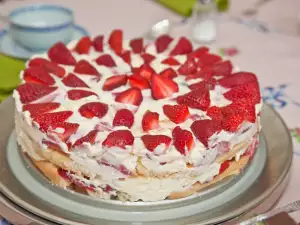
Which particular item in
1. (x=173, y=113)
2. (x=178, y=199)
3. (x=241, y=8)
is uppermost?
(x=173, y=113)

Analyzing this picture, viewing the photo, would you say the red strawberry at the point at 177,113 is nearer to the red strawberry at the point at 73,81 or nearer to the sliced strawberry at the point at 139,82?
the sliced strawberry at the point at 139,82

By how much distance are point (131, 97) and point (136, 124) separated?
3.8 inches

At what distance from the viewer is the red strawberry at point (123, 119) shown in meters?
1.20

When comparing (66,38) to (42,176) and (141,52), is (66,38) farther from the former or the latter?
(42,176)

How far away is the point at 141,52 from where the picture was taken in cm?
155

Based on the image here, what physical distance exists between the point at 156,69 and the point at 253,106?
301 mm

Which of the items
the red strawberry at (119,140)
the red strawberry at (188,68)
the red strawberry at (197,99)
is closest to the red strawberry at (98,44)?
the red strawberry at (188,68)

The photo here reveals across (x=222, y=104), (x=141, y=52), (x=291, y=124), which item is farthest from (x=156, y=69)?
(x=291, y=124)

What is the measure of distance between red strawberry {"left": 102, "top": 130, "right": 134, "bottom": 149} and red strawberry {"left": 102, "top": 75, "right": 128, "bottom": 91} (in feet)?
0.74

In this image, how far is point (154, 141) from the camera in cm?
112

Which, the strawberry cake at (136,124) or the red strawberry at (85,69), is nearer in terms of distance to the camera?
the strawberry cake at (136,124)

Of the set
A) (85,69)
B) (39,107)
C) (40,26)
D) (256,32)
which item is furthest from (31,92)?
(256,32)

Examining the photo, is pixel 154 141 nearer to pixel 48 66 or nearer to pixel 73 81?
pixel 73 81

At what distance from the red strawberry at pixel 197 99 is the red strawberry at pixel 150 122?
9cm
